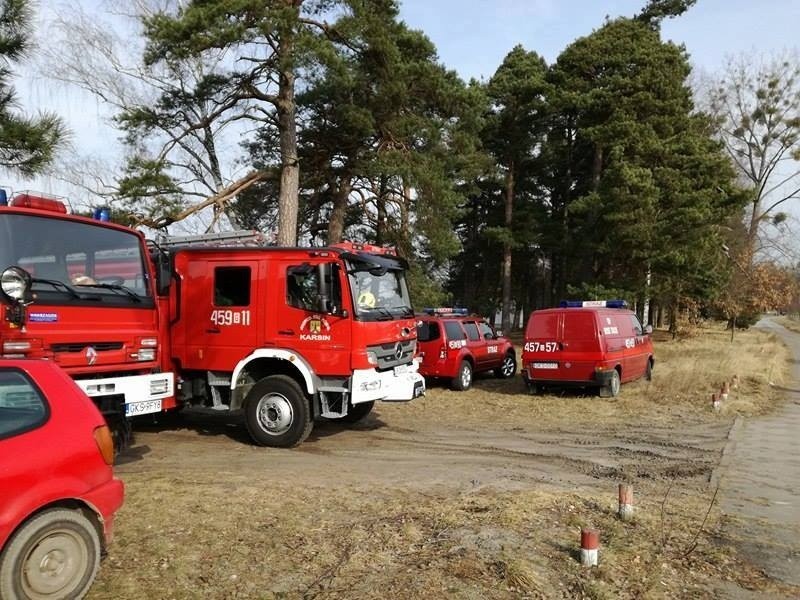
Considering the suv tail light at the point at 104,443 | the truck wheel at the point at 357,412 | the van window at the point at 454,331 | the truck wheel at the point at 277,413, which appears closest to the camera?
the suv tail light at the point at 104,443

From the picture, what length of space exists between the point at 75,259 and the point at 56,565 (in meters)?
4.14

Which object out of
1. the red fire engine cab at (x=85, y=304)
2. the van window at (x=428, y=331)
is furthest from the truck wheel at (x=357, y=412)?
the van window at (x=428, y=331)

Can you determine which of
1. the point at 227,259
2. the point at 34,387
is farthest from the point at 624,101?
the point at 34,387

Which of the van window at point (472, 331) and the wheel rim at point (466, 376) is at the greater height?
the van window at point (472, 331)

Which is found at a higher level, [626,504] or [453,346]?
[453,346]

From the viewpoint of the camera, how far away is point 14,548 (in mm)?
3445

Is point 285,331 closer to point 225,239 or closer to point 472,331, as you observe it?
point 225,239

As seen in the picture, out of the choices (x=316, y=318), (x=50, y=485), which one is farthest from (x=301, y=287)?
(x=50, y=485)

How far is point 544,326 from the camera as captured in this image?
13.7 meters

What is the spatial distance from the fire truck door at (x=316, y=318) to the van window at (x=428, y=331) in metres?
6.55

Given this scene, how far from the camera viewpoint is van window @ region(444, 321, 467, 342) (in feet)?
48.8

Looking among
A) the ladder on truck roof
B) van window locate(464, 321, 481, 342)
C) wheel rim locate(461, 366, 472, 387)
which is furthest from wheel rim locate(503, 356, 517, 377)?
the ladder on truck roof

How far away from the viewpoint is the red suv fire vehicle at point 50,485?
136 inches

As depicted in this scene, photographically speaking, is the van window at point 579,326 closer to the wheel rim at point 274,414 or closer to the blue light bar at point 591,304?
the blue light bar at point 591,304
